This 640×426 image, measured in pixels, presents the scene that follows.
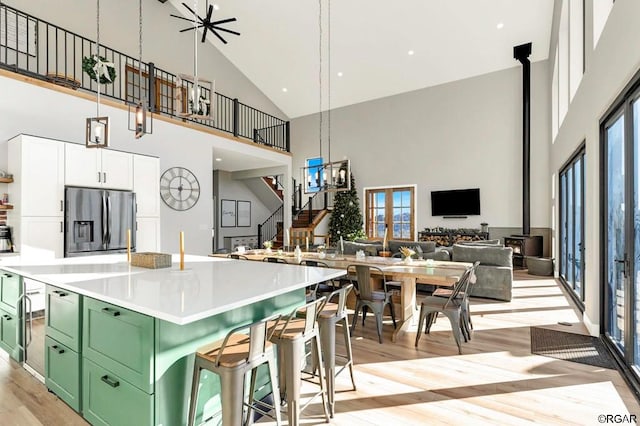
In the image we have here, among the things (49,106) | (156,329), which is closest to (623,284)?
(156,329)

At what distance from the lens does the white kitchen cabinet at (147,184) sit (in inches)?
222

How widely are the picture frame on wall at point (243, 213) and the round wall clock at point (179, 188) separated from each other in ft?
15.6

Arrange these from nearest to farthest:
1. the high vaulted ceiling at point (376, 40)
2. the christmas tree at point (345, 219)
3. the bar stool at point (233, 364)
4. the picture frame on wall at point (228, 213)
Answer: the bar stool at point (233, 364)
the high vaulted ceiling at point (376, 40)
the christmas tree at point (345, 219)
the picture frame on wall at point (228, 213)

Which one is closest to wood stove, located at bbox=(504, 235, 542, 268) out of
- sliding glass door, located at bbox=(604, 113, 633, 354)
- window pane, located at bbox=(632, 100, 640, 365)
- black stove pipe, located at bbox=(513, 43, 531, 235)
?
black stove pipe, located at bbox=(513, 43, 531, 235)

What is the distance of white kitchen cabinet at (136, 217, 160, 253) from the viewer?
227 inches

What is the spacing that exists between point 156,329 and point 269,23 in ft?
29.3

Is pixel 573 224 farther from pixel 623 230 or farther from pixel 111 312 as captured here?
pixel 111 312

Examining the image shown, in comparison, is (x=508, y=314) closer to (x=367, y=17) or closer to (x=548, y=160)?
(x=548, y=160)

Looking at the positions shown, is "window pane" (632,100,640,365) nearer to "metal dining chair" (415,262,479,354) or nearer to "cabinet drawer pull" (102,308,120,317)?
"metal dining chair" (415,262,479,354)

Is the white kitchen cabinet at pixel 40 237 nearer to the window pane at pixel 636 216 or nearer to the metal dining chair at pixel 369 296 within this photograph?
the metal dining chair at pixel 369 296

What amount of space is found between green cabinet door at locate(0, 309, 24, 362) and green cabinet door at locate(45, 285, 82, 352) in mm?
869

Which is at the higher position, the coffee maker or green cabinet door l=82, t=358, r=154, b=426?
the coffee maker

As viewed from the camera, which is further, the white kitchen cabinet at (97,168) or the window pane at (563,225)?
the window pane at (563,225)

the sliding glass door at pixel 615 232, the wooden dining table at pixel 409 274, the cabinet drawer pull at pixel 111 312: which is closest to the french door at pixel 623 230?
the sliding glass door at pixel 615 232
